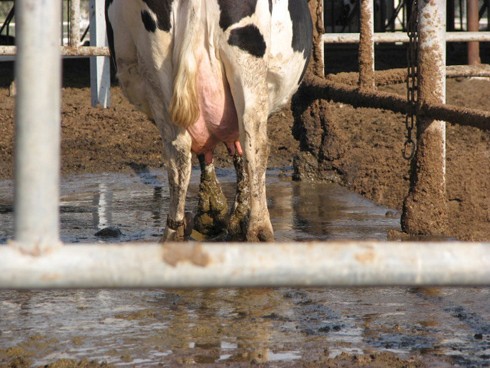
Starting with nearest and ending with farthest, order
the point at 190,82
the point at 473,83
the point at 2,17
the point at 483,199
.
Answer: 1. the point at 190,82
2. the point at 483,199
3. the point at 473,83
4. the point at 2,17

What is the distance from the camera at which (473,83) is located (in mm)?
11719

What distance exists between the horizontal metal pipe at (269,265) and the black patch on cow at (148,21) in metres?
2.97

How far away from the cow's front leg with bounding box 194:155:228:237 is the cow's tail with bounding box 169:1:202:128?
0.95 meters

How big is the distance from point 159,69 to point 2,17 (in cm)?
3419

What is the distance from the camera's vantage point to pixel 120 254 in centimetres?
139

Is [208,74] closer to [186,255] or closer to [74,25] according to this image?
[186,255]

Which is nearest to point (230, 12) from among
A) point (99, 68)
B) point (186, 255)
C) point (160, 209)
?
point (160, 209)

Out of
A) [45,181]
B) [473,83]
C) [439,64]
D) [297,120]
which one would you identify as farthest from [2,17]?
[45,181]

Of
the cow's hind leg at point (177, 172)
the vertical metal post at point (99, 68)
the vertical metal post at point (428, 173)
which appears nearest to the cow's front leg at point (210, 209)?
the cow's hind leg at point (177, 172)

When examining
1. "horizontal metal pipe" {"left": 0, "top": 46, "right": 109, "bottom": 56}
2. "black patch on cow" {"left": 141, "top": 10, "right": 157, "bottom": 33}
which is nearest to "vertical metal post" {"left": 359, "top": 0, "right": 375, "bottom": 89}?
"black patch on cow" {"left": 141, "top": 10, "right": 157, "bottom": 33}

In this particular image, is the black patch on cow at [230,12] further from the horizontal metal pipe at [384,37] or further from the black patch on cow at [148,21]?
the horizontal metal pipe at [384,37]

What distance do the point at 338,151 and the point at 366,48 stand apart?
85 centimetres

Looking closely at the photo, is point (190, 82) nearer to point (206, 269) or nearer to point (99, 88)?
point (206, 269)

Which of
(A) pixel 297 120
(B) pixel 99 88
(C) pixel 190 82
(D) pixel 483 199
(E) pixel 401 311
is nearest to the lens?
(E) pixel 401 311
